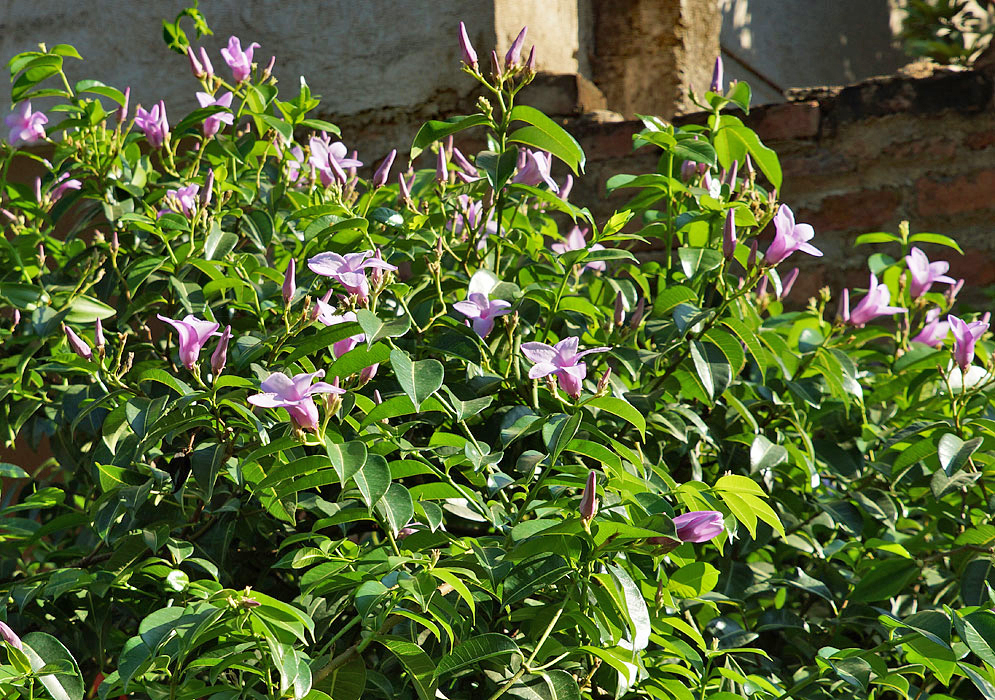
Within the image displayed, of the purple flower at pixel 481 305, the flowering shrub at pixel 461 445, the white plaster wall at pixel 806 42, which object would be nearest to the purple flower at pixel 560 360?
the flowering shrub at pixel 461 445

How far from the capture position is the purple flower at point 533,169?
114 cm

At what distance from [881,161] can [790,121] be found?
0.67 ft

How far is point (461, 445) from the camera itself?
97 cm

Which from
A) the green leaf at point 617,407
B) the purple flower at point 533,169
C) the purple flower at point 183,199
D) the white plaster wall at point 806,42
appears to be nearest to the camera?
the green leaf at point 617,407

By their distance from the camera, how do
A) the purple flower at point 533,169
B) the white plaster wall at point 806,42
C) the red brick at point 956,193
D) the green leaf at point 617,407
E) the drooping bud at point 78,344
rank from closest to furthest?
the green leaf at point 617,407 → the drooping bud at point 78,344 → the purple flower at point 533,169 → the red brick at point 956,193 → the white plaster wall at point 806,42

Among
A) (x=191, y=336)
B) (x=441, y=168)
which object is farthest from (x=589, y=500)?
(x=441, y=168)

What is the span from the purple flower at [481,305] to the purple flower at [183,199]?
0.40 metres

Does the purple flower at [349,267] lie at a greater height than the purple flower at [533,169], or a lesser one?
lesser

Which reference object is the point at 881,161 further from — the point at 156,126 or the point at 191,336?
the point at 191,336

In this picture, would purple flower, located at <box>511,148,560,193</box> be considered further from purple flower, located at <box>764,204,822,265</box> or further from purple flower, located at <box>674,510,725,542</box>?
purple flower, located at <box>674,510,725,542</box>

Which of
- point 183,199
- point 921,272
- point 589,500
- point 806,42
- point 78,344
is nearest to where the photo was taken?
point 589,500

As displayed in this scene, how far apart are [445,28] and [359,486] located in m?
1.54

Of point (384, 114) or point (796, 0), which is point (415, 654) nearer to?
point (384, 114)

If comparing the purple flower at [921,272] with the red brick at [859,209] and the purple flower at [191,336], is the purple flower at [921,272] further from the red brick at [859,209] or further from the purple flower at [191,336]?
the purple flower at [191,336]
